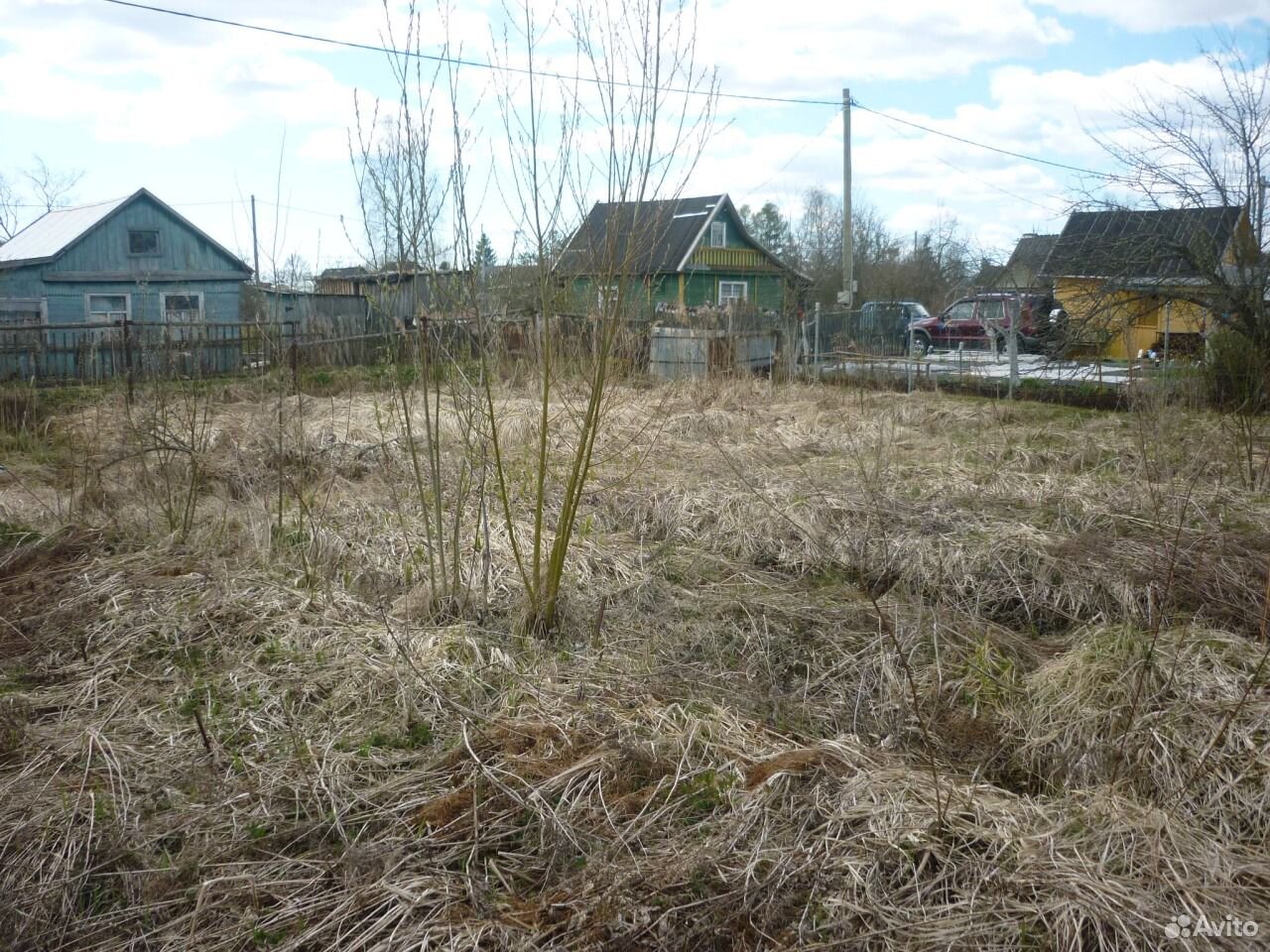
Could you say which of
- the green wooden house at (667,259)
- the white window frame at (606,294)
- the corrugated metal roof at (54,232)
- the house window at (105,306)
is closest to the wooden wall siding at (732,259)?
the green wooden house at (667,259)

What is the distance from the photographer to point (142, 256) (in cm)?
2333

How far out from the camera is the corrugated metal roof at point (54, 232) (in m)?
21.9

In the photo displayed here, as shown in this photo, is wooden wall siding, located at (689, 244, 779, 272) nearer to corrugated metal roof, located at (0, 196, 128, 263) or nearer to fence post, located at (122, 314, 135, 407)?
corrugated metal roof, located at (0, 196, 128, 263)

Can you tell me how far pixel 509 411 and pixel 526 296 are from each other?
1680 mm

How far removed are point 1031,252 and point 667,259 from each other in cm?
610

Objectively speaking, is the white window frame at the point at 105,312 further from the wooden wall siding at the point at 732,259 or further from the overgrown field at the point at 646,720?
the overgrown field at the point at 646,720

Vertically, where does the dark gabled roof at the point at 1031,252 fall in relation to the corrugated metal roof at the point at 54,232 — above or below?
below

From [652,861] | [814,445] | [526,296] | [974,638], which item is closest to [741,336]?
[814,445]

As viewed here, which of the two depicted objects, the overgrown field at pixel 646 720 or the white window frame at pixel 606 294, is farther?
the white window frame at pixel 606 294

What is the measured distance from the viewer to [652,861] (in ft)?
8.76

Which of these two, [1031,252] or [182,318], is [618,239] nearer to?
[182,318]

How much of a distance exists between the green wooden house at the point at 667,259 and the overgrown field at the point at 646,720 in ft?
3.97

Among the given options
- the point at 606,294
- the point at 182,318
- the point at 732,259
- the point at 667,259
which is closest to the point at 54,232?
the point at 182,318

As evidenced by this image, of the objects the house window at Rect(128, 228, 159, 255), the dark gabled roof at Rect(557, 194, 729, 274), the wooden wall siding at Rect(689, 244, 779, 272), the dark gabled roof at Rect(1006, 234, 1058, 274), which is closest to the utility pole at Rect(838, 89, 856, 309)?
the wooden wall siding at Rect(689, 244, 779, 272)
